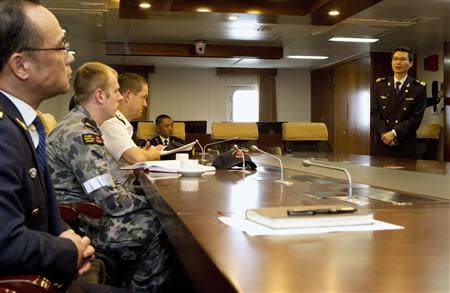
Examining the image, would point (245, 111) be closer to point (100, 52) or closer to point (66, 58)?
point (100, 52)

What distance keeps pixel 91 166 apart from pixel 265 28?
5350mm

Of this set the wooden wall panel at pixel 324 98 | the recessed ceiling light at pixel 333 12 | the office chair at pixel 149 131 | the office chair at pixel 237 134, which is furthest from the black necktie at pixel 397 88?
the wooden wall panel at pixel 324 98

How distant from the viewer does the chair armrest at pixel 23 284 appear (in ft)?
2.96

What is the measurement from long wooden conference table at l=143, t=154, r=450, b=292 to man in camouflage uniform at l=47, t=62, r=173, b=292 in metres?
0.41

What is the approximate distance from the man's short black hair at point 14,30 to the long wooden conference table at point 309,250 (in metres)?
0.54

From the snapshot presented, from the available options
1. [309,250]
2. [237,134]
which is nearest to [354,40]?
[237,134]

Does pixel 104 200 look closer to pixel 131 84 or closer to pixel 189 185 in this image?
pixel 189 185

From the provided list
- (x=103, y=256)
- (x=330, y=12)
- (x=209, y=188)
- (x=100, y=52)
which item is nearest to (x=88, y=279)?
(x=103, y=256)

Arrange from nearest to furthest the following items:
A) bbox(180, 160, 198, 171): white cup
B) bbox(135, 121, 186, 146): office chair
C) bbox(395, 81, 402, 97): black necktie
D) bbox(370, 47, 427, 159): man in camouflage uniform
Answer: bbox(180, 160, 198, 171): white cup → bbox(370, 47, 427, 159): man in camouflage uniform → bbox(395, 81, 402, 97): black necktie → bbox(135, 121, 186, 146): office chair

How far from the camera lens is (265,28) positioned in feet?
22.5

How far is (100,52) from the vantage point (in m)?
9.11

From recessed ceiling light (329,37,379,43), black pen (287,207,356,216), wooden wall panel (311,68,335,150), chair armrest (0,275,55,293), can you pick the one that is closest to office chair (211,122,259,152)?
recessed ceiling light (329,37,379,43)

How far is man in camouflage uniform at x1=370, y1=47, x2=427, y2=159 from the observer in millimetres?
4102

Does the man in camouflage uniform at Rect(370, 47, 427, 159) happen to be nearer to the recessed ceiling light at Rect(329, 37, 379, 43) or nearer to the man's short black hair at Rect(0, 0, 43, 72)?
the man's short black hair at Rect(0, 0, 43, 72)
